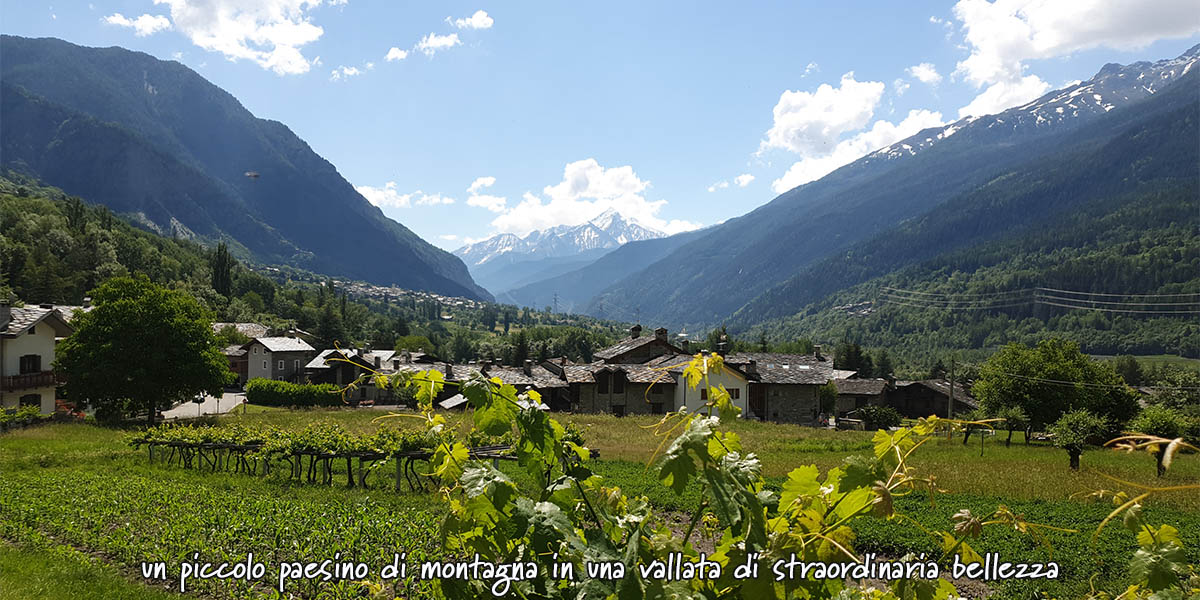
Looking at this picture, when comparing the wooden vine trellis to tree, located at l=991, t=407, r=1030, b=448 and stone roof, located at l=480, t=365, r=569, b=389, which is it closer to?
stone roof, located at l=480, t=365, r=569, b=389

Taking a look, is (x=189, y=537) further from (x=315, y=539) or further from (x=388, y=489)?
(x=388, y=489)

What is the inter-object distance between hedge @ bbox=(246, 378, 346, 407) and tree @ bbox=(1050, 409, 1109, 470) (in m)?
63.1

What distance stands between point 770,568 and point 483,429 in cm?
124

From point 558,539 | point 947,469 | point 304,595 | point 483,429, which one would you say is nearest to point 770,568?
point 558,539

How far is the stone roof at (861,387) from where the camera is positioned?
273 ft

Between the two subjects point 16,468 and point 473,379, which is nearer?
point 473,379

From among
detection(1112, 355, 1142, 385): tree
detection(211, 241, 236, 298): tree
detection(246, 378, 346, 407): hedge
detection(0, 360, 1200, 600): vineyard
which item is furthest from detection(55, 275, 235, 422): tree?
detection(1112, 355, 1142, 385): tree

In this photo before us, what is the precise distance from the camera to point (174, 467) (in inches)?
879

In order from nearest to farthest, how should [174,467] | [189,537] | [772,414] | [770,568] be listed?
1. [770,568]
2. [189,537]
3. [174,467]
4. [772,414]

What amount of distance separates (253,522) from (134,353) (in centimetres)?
3347

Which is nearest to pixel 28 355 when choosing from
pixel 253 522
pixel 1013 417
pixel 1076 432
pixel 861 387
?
pixel 253 522

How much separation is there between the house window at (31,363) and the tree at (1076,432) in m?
65.0

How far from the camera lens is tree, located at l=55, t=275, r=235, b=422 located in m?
35.7

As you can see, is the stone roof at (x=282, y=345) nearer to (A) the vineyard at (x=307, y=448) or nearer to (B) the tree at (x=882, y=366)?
(A) the vineyard at (x=307, y=448)
